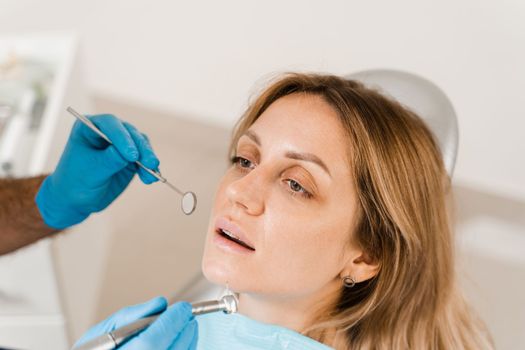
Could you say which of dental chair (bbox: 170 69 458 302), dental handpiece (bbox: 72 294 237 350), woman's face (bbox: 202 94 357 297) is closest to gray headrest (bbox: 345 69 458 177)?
dental chair (bbox: 170 69 458 302)

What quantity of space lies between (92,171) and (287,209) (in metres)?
0.43

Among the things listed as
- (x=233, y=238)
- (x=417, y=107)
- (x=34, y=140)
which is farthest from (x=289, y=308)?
(x=34, y=140)

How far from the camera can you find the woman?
1145 mm

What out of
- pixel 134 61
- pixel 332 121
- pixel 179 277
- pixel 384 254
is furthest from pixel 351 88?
pixel 134 61

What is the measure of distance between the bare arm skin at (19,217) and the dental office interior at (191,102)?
0.61 feet

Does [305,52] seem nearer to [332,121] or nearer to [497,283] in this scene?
[497,283]

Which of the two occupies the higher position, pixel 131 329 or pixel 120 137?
pixel 120 137

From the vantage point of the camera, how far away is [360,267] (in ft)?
4.12

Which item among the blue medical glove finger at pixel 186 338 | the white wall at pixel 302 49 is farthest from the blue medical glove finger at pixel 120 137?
the white wall at pixel 302 49

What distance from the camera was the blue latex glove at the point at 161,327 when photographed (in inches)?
39.2

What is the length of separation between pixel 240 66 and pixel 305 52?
0.32 meters

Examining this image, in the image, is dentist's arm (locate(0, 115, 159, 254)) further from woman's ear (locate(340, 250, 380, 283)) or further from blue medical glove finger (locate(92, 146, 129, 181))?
woman's ear (locate(340, 250, 380, 283))

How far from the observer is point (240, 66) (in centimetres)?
281

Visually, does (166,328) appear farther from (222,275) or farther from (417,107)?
(417,107)
